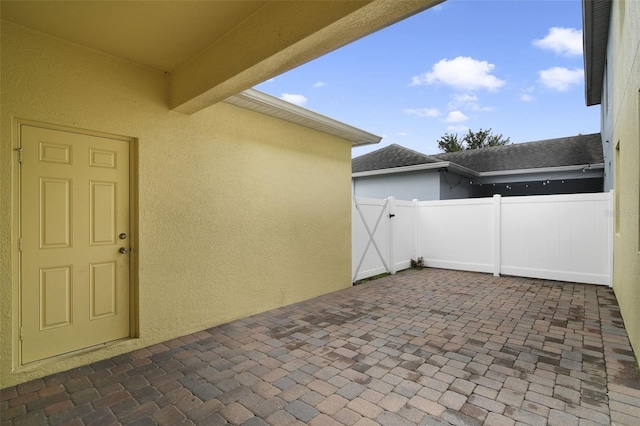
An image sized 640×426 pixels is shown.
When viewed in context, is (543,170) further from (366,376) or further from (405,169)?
(366,376)

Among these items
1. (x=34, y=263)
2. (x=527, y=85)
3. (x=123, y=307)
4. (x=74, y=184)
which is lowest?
(x=123, y=307)

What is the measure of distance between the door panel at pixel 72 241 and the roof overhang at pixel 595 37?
8.88 m

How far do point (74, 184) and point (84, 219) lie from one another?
A: 0.36m

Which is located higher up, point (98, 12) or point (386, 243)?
point (98, 12)

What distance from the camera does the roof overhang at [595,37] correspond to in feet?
20.3

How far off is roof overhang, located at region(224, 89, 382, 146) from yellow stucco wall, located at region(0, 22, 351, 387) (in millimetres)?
159

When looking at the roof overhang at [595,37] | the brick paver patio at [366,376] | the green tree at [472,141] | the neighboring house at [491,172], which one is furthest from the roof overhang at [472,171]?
the green tree at [472,141]

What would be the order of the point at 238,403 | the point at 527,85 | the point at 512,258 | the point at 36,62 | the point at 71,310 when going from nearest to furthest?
the point at 238,403 < the point at 36,62 < the point at 71,310 < the point at 512,258 < the point at 527,85

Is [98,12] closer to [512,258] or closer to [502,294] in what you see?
[502,294]

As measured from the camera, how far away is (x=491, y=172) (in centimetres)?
1251

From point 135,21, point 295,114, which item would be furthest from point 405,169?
point 135,21

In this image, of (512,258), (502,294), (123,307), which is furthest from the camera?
(512,258)

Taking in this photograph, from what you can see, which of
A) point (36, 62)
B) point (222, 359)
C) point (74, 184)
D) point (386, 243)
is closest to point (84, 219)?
point (74, 184)

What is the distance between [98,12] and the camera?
2514 millimetres
